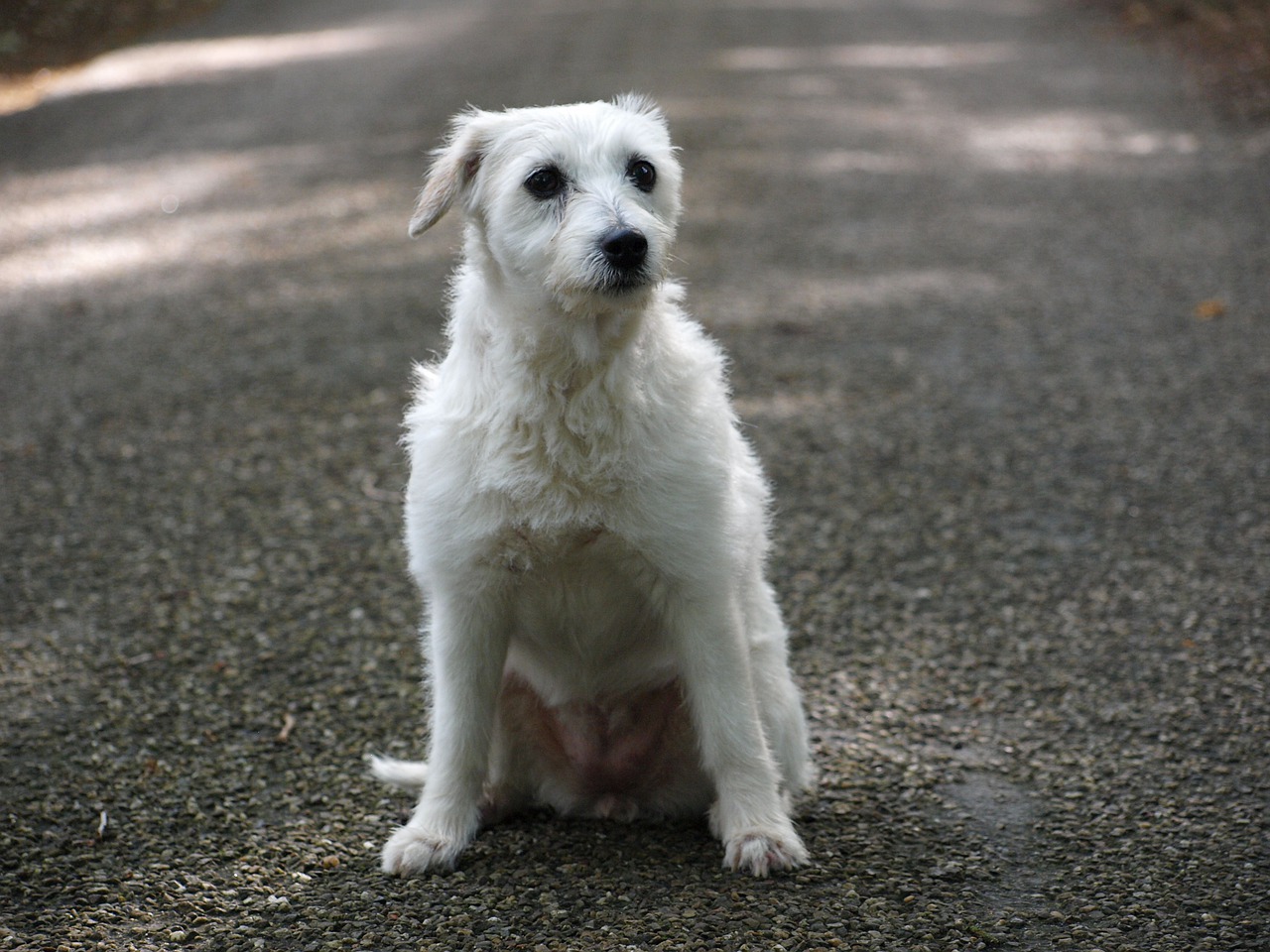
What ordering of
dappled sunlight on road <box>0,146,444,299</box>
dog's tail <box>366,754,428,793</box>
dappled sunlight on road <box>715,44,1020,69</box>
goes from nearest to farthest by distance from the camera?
dog's tail <box>366,754,428,793</box>
dappled sunlight on road <box>0,146,444,299</box>
dappled sunlight on road <box>715,44,1020,69</box>

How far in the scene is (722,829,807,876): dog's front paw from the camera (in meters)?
3.07

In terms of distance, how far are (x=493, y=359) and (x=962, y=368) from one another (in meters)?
4.01

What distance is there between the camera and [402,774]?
353cm

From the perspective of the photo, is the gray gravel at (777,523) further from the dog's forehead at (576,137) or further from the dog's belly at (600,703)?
the dog's forehead at (576,137)

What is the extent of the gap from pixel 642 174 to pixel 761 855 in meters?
1.63

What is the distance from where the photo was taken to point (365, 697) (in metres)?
4.05

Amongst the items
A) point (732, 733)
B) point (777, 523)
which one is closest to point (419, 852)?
point (732, 733)

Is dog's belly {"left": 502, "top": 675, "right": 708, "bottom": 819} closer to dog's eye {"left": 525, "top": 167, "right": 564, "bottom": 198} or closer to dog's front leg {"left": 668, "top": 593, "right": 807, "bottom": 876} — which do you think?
dog's front leg {"left": 668, "top": 593, "right": 807, "bottom": 876}

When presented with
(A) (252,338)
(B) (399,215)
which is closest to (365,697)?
(A) (252,338)

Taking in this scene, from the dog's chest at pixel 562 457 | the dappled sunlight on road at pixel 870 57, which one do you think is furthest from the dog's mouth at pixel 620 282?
the dappled sunlight on road at pixel 870 57

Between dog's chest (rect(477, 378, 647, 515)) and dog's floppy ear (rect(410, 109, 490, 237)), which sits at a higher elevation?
dog's floppy ear (rect(410, 109, 490, 237))

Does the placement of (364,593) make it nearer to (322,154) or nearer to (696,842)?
(696,842)

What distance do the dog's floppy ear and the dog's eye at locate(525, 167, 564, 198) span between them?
22 centimetres

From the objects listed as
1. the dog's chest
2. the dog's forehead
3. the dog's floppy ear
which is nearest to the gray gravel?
the dog's chest
